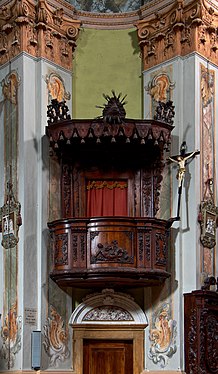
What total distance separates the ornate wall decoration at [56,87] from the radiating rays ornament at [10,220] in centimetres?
203

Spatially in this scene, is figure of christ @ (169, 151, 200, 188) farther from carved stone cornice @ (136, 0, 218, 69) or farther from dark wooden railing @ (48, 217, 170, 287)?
carved stone cornice @ (136, 0, 218, 69)

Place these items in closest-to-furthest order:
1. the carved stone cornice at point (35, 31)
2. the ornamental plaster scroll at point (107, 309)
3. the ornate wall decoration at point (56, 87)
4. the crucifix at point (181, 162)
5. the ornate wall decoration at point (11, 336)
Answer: the ornate wall decoration at point (11, 336) < the crucifix at point (181, 162) < the ornamental plaster scroll at point (107, 309) < the carved stone cornice at point (35, 31) < the ornate wall decoration at point (56, 87)

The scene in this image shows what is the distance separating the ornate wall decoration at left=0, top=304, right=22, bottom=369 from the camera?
1412 centimetres

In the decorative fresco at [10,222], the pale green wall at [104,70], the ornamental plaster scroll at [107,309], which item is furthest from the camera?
the pale green wall at [104,70]

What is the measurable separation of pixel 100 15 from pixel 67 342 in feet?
22.7

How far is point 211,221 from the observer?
584 inches

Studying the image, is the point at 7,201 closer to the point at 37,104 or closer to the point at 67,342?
the point at 37,104

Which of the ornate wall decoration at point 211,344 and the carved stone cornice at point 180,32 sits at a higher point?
the carved stone cornice at point 180,32

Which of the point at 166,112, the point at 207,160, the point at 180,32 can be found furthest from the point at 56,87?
the point at 207,160

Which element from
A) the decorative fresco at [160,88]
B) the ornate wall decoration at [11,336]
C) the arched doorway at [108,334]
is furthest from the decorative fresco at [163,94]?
the ornate wall decoration at [11,336]

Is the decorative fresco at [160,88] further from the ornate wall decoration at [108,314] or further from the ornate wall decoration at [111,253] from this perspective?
the ornate wall decoration at [108,314]

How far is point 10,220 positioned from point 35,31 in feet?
12.5

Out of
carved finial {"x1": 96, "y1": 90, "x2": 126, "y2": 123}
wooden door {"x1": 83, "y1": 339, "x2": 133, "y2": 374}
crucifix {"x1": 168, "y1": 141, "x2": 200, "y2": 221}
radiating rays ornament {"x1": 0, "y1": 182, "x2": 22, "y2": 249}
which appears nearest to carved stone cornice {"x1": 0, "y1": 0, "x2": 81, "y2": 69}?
carved finial {"x1": 96, "y1": 90, "x2": 126, "y2": 123}

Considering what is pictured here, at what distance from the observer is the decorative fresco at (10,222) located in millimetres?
14281
